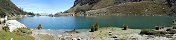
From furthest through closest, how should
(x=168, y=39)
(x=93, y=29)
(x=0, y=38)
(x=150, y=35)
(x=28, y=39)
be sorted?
(x=93, y=29), (x=150, y=35), (x=168, y=39), (x=28, y=39), (x=0, y=38)

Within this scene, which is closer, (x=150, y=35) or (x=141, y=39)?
(x=141, y=39)

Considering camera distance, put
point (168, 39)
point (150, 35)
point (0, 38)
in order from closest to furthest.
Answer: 1. point (0, 38)
2. point (168, 39)
3. point (150, 35)

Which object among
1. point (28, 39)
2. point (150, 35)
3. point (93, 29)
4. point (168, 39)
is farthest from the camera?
point (93, 29)

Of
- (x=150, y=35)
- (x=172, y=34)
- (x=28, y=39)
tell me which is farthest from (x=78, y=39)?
(x=172, y=34)

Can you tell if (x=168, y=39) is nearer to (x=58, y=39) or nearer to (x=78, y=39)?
(x=78, y=39)

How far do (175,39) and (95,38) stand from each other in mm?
12427

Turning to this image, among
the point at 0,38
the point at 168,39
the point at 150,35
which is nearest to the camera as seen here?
the point at 0,38

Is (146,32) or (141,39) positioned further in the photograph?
(146,32)

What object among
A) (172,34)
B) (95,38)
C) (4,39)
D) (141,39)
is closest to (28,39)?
(4,39)

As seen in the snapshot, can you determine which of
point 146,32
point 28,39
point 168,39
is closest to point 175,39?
point 168,39

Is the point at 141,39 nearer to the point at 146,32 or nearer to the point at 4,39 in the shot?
the point at 146,32

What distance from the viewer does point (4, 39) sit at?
40438 mm

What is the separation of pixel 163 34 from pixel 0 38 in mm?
29153

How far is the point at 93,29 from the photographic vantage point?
68.9 m
